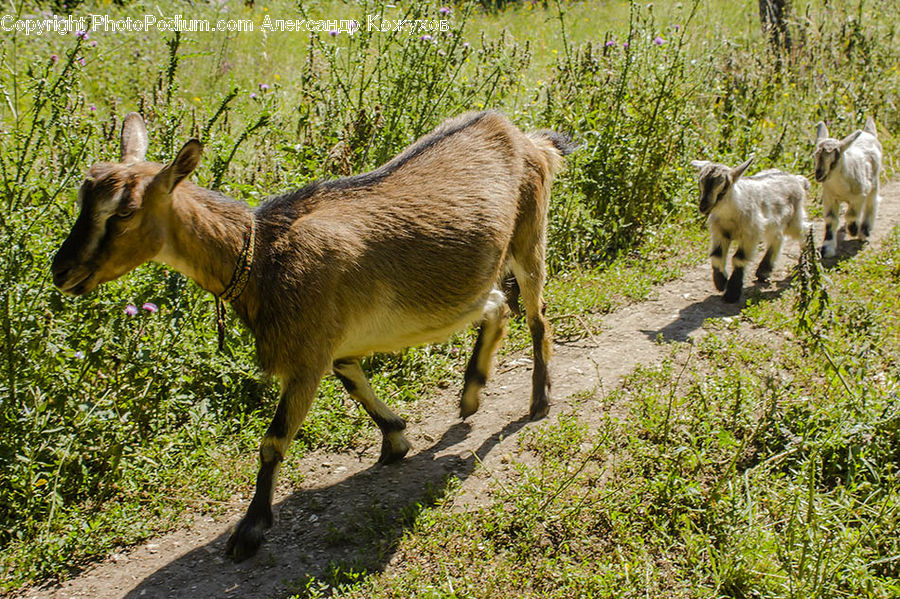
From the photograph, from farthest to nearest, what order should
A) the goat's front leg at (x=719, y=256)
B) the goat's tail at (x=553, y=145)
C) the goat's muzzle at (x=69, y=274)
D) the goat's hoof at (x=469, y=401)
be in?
the goat's front leg at (x=719, y=256)
the goat's tail at (x=553, y=145)
the goat's hoof at (x=469, y=401)
the goat's muzzle at (x=69, y=274)

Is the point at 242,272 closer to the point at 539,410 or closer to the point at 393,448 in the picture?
the point at 393,448

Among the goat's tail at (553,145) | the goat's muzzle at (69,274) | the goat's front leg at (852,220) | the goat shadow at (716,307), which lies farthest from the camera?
the goat's front leg at (852,220)

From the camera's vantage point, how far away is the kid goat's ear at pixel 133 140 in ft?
12.9

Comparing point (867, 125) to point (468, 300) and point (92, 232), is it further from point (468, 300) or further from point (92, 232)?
point (92, 232)

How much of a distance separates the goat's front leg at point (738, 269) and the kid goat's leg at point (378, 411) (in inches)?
119

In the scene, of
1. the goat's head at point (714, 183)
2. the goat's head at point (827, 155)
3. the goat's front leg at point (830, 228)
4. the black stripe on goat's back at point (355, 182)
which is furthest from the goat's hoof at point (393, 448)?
the goat's head at point (827, 155)

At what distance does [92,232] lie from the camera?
134 inches

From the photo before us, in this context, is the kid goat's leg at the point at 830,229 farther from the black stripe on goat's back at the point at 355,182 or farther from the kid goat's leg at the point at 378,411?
the kid goat's leg at the point at 378,411

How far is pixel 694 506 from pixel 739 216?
9.77 ft

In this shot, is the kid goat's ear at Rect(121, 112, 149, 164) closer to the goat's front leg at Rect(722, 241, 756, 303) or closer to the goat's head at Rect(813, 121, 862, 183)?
the goat's front leg at Rect(722, 241, 756, 303)

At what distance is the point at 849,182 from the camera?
676cm

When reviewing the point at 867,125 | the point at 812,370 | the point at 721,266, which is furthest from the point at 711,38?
the point at 812,370

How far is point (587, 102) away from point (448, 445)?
3.96 metres

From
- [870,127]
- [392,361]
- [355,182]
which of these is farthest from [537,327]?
[870,127]
